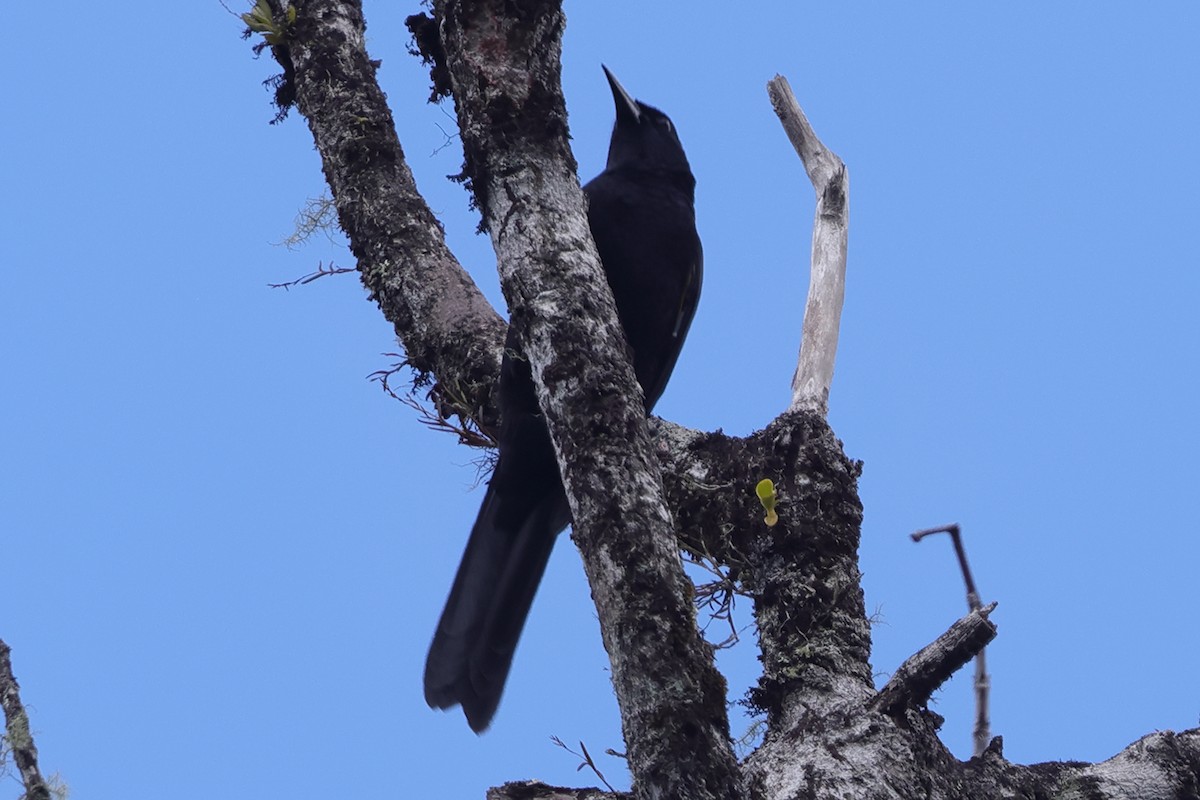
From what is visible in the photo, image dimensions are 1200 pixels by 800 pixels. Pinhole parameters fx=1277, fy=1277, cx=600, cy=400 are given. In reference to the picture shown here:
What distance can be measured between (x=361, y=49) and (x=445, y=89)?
927 millimetres

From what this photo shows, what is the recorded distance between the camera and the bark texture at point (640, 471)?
2.05 metres

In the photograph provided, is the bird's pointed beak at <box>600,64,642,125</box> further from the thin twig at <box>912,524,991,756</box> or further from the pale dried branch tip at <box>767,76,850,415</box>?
the thin twig at <box>912,524,991,756</box>

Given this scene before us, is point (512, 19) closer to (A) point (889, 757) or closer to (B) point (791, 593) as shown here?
(B) point (791, 593)

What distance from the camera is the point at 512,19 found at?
270cm

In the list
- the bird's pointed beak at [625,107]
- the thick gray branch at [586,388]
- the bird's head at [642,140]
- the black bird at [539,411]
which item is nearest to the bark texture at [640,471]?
the thick gray branch at [586,388]

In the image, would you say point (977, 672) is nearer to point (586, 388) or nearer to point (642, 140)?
point (586, 388)

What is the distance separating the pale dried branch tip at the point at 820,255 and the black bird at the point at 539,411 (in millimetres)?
454

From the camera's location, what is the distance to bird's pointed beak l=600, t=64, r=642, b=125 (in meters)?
4.80

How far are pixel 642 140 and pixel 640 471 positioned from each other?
8.99 feet

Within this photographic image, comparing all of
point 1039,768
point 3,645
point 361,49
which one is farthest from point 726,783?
point 361,49

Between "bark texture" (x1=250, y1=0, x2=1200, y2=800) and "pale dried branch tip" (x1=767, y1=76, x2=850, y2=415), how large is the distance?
1cm

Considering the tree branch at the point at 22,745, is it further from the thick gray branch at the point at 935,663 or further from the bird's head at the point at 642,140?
the bird's head at the point at 642,140

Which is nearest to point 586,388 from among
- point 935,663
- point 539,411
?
point 935,663

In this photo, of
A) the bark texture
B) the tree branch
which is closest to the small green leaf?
the bark texture
